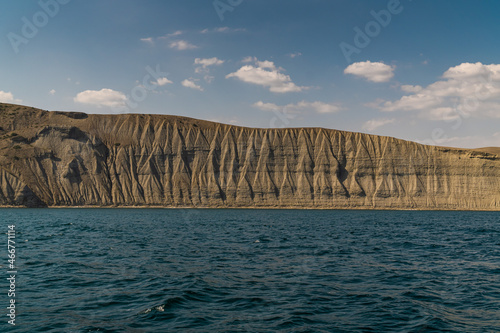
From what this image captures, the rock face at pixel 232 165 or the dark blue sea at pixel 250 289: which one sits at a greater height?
the rock face at pixel 232 165

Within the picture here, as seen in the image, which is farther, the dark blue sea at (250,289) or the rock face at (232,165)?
the rock face at (232,165)

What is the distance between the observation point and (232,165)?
408ft

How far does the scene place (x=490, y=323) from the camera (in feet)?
40.2

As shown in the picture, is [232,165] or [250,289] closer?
[250,289]

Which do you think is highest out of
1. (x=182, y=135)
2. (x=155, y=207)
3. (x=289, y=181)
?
(x=182, y=135)

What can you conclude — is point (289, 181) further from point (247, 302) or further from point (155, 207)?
point (247, 302)

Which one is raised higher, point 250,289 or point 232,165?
point 232,165

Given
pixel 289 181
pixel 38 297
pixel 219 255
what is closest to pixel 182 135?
pixel 289 181

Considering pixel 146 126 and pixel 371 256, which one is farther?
pixel 146 126

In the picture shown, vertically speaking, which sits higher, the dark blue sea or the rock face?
the rock face

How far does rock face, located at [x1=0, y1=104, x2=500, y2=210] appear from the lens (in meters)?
115

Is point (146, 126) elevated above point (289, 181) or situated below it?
above

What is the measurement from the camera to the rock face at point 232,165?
115 meters

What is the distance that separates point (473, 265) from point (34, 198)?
341 feet
